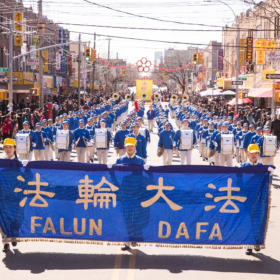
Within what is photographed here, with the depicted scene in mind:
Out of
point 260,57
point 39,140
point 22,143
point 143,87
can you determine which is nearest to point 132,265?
point 22,143

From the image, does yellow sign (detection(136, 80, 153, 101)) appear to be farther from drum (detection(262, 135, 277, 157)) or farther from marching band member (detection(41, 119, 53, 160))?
drum (detection(262, 135, 277, 157))

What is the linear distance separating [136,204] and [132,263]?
2.93ft

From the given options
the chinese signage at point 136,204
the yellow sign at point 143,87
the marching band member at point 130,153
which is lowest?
the chinese signage at point 136,204

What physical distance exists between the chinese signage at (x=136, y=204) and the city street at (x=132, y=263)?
278 mm

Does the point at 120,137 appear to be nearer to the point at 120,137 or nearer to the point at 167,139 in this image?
the point at 120,137

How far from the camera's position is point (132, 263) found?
6996mm

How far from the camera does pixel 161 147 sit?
1563 cm

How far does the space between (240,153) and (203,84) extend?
242ft

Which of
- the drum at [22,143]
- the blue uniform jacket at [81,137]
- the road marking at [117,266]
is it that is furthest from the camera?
the blue uniform jacket at [81,137]

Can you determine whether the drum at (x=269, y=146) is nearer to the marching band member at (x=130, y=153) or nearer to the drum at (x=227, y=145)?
the drum at (x=227, y=145)

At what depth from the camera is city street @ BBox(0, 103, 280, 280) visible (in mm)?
6527

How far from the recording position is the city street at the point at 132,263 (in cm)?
653

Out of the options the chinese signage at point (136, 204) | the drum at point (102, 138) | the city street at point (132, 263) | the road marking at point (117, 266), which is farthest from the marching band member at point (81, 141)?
the road marking at point (117, 266)

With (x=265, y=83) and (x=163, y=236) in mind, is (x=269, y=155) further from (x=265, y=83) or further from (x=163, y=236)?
(x=265, y=83)
